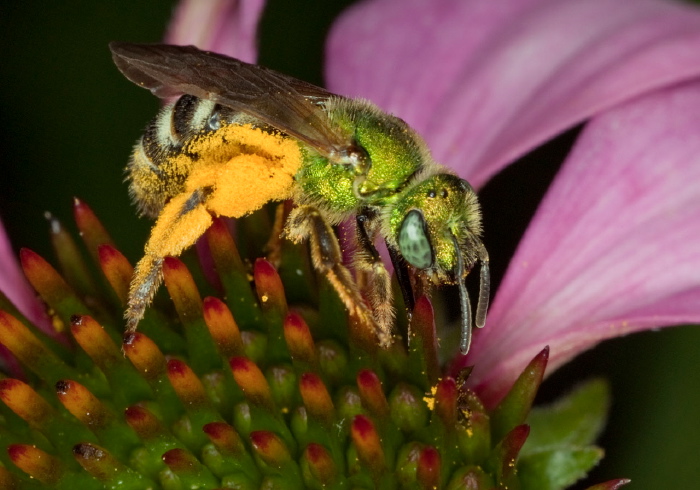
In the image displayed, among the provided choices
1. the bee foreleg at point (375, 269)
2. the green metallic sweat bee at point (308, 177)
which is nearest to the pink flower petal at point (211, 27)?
the green metallic sweat bee at point (308, 177)

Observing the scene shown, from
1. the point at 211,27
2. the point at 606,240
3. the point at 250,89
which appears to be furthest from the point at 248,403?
the point at 211,27

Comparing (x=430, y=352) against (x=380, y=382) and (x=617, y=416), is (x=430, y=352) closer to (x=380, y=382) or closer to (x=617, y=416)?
(x=380, y=382)

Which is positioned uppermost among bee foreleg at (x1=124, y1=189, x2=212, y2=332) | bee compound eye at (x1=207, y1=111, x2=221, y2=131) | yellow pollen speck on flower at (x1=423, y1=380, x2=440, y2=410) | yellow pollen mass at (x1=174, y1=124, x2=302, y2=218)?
bee compound eye at (x1=207, y1=111, x2=221, y2=131)

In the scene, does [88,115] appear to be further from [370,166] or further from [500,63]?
[370,166]

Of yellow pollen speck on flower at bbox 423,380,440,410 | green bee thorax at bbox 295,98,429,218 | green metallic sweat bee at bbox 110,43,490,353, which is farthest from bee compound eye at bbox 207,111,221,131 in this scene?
yellow pollen speck on flower at bbox 423,380,440,410

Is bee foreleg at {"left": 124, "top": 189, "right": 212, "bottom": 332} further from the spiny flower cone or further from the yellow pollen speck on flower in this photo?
the yellow pollen speck on flower

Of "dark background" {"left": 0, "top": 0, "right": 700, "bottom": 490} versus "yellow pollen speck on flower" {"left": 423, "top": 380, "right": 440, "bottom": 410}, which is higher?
"dark background" {"left": 0, "top": 0, "right": 700, "bottom": 490}

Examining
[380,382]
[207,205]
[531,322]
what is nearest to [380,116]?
[207,205]
